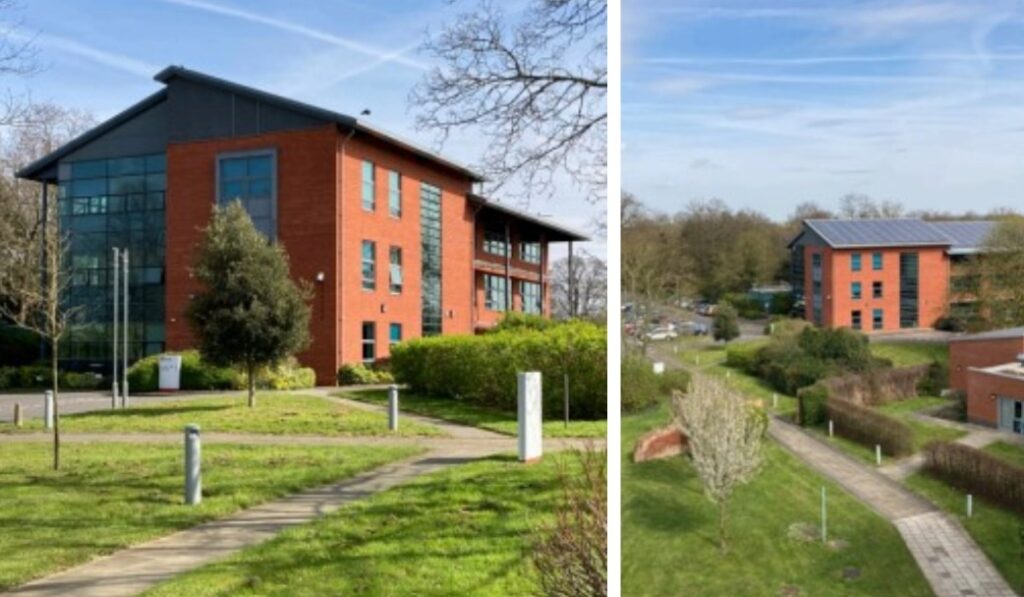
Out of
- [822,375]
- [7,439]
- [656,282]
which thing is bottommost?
[7,439]

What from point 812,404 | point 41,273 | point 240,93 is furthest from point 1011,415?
point 41,273

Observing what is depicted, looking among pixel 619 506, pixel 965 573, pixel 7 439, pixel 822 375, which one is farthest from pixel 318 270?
pixel 965 573

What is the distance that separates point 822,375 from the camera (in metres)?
1.14

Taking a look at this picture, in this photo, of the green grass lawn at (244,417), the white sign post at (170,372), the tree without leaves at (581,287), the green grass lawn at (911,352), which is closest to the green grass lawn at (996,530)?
the green grass lawn at (911,352)

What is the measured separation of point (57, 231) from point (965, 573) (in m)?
2.00

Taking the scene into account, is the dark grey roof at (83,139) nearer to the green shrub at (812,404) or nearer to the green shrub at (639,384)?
the green shrub at (639,384)

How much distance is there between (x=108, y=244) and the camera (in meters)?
1.94

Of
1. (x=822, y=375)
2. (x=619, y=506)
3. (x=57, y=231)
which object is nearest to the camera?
(x=822, y=375)

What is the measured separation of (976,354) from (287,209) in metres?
1.58

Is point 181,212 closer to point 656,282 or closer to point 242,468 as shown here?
point 242,468

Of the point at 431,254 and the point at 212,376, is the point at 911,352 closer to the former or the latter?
the point at 431,254

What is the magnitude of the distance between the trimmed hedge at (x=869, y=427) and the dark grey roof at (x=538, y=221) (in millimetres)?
876

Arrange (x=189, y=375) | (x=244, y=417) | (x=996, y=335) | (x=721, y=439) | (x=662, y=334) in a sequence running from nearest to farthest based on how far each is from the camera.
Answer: (x=996, y=335), (x=721, y=439), (x=662, y=334), (x=189, y=375), (x=244, y=417)

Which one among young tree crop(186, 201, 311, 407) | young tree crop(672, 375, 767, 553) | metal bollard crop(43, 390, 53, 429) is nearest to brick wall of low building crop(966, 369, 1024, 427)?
young tree crop(672, 375, 767, 553)
